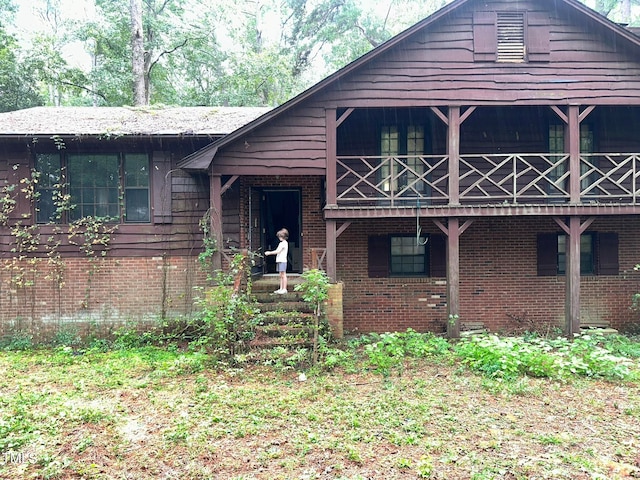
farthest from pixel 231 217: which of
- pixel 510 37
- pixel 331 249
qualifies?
pixel 510 37

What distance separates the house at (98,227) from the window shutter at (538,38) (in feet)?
22.7

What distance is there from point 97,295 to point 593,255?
41.4ft

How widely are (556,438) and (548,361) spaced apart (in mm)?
2390

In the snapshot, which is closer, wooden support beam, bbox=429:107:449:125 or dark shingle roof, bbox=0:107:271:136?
wooden support beam, bbox=429:107:449:125

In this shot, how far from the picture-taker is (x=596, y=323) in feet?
34.7

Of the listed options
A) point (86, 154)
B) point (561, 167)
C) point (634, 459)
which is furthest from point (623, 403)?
point (86, 154)

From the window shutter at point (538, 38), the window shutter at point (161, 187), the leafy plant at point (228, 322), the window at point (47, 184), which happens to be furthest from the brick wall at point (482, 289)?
the window at point (47, 184)

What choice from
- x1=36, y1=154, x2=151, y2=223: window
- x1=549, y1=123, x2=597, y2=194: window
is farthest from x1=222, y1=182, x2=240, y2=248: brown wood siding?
x1=549, y1=123, x2=597, y2=194: window

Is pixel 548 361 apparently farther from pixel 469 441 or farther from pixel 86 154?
pixel 86 154

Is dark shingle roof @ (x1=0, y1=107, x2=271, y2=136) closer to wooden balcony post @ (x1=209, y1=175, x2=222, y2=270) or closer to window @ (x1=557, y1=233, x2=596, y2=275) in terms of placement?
wooden balcony post @ (x1=209, y1=175, x2=222, y2=270)

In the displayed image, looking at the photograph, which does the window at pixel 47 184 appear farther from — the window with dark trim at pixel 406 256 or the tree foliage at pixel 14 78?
the tree foliage at pixel 14 78

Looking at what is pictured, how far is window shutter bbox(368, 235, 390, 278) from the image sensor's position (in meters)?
10.5

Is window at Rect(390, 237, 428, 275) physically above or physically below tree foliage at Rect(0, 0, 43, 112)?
below

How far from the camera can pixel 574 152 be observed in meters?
8.94
